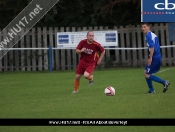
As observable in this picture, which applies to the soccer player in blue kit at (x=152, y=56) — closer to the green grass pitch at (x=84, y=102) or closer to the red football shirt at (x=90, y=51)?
the green grass pitch at (x=84, y=102)

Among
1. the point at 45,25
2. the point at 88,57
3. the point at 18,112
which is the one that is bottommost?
the point at 18,112

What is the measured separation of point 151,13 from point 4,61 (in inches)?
303

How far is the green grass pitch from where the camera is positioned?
11.3 m

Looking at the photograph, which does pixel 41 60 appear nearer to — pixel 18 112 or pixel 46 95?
pixel 46 95

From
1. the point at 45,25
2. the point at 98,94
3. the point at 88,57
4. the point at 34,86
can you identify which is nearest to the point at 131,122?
the point at 98,94

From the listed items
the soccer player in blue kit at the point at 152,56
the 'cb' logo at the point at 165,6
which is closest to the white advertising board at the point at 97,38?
the 'cb' logo at the point at 165,6

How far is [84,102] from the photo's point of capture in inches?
545

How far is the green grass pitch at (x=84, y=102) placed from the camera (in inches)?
446

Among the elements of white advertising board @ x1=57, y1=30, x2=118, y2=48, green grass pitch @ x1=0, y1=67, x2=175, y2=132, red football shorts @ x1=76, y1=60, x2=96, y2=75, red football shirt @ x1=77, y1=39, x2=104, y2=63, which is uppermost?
white advertising board @ x1=57, y1=30, x2=118, y2=48

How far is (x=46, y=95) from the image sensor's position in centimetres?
1644

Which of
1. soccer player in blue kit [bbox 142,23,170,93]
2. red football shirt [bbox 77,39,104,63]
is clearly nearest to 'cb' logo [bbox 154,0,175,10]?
red football shirt [bbox 77,39,104,63]

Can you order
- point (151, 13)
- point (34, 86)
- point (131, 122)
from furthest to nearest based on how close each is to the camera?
point (151, 13), point (34, 86), point (131, 122)
